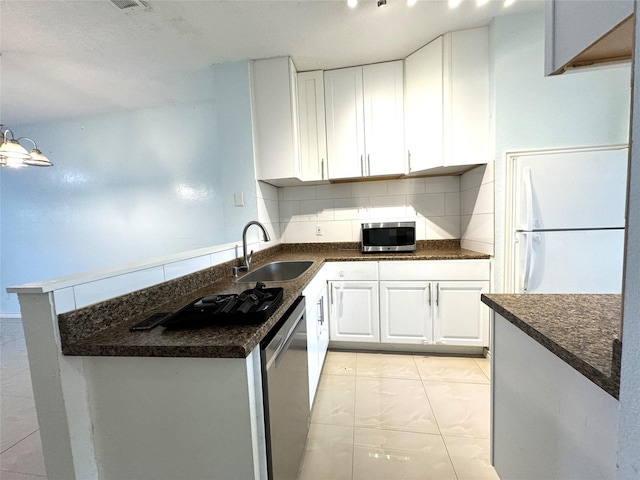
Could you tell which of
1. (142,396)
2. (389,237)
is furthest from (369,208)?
(142,396)

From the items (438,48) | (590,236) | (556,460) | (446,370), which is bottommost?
(446,370)

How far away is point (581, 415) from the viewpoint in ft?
2.15

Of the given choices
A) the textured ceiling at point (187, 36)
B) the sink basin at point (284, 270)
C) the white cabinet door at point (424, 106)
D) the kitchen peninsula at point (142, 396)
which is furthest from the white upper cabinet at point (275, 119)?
the kitchen peninsula at point (142, 396)

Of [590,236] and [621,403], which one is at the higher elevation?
[590,236]

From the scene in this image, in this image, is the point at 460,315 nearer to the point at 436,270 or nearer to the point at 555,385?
the point at 436,270

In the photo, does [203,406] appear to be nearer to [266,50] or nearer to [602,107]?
[266,50]

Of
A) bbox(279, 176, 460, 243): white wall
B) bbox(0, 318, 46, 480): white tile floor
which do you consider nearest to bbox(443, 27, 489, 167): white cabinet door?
bbox(279, 176, 460, 243): white wall

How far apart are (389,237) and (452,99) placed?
3.86 ft

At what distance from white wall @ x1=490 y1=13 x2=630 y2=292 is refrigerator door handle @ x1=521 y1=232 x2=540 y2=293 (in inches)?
9.7

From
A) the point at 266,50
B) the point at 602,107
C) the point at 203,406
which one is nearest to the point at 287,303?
the point at 203,406

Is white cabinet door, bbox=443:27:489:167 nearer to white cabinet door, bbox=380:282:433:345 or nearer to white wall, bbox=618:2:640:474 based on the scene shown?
white cabinet door, bbox=380:282:433:345

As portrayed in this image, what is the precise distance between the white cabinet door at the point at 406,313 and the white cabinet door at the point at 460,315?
0.23 feet

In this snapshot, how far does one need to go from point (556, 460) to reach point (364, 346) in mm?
1728

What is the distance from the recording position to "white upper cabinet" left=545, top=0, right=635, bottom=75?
1.52ft
